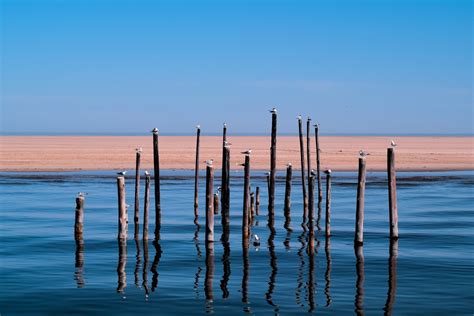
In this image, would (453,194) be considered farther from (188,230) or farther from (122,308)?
(122,308)

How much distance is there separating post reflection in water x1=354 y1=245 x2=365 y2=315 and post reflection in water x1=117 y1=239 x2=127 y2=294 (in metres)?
5.07

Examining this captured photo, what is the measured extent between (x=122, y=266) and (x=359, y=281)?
19.7ft

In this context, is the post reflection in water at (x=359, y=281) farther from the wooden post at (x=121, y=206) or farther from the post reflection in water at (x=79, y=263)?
the wooden post at (x=121, y=206)

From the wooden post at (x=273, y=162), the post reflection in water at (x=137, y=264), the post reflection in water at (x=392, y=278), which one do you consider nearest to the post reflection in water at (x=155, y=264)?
the post reflection in water at (x=137, y=264)

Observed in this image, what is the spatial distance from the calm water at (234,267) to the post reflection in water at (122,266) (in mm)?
45

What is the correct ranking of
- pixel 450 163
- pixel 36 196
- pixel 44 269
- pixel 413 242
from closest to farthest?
pixel 44 269 → pixel 413 242 → pixel 36 196 → pixel 450 163

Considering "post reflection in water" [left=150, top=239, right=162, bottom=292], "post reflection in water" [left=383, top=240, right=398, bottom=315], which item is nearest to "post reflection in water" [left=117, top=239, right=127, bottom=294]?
"post reflection in water" [left=150, top=239, right=162, bottom=292]

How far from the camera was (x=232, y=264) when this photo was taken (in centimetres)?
1972

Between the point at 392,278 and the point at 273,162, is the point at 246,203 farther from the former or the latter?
the point at 273,162

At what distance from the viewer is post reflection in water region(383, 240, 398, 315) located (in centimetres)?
1535

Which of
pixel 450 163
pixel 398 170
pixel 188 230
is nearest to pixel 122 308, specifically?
pixel 188 230

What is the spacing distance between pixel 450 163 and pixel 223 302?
52703mm

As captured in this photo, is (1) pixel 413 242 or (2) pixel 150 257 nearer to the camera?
(2) pixel 150 257

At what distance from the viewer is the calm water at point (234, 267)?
1555 centimetres
